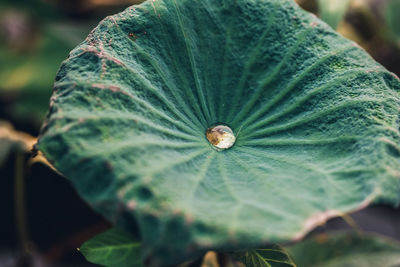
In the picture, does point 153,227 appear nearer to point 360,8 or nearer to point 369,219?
point 360,8

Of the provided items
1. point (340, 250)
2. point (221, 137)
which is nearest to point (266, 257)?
point (221, 137)

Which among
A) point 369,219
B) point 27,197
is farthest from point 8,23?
point 369,219

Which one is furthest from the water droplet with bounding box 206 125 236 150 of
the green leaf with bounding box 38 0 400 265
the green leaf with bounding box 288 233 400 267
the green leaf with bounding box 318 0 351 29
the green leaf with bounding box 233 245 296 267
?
the green leaf with bounding box 288 233 400 267

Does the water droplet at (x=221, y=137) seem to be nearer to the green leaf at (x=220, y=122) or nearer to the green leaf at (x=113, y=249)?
the green leaf at (x=220, y=122)

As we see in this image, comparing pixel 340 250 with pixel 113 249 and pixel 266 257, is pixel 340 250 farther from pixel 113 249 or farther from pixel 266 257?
pixel 113 249

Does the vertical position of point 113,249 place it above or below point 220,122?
below

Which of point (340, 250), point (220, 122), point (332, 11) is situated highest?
point (332, 11)

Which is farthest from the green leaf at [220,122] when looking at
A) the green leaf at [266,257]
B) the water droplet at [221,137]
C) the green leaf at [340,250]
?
the green leaf at [340,250]

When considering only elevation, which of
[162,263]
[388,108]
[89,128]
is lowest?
[162,263]
